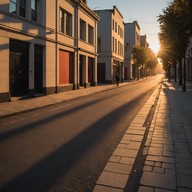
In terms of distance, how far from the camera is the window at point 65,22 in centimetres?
2519

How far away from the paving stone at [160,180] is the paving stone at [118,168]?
12.7 inches

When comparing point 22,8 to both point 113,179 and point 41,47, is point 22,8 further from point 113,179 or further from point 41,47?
point 113,179

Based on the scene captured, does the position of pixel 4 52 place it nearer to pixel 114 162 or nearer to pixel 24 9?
pixel 24 9

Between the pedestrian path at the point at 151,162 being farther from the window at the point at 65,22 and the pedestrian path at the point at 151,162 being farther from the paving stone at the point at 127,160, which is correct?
the window at the point at 65,22

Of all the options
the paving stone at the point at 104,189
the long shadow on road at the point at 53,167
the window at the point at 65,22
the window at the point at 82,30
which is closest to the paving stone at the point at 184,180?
the paving stone at the point at 104,189

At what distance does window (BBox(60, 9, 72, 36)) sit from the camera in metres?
25.2

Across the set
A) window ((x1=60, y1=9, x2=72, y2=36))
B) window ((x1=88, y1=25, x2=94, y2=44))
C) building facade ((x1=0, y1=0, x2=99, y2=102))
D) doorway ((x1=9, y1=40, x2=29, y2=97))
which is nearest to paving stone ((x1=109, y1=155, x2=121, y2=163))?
building facade ((x1=0, y1=0, x2=99, y2=102))

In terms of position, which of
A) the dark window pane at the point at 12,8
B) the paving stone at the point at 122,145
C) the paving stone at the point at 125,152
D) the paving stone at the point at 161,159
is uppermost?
the dark window pane at the point at 12,8

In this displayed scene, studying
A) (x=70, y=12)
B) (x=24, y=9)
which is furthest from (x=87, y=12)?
(x=24, y=9)

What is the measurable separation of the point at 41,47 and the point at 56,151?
1572cm

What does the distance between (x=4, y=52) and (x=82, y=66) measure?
16078 millimetres

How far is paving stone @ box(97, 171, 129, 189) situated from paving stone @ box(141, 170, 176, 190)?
0.30 meters

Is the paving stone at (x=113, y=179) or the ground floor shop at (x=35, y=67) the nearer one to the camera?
the paving stone at (x=113, y=179)

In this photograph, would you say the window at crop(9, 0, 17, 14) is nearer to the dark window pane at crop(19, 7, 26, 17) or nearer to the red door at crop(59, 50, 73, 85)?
the dark window pane at crop(19, 7, 26, 17)
